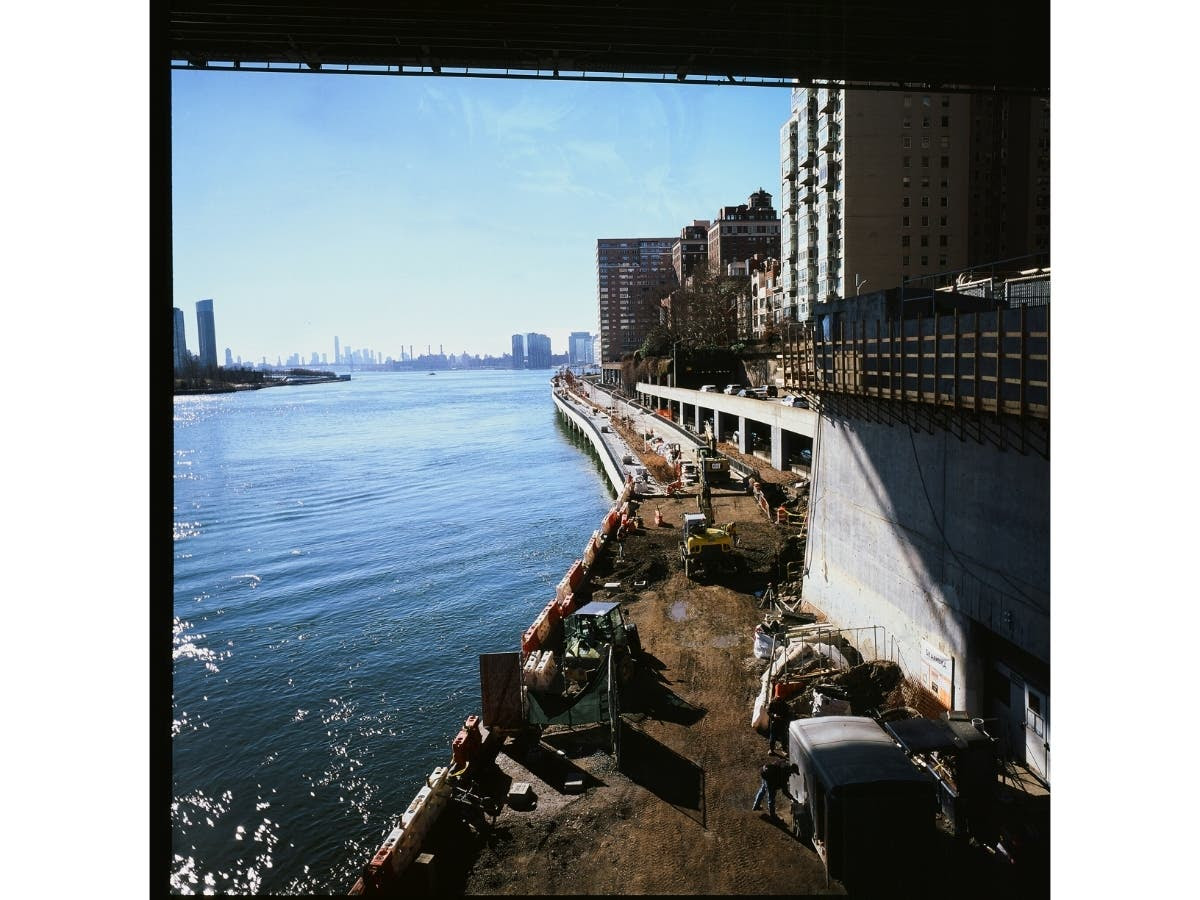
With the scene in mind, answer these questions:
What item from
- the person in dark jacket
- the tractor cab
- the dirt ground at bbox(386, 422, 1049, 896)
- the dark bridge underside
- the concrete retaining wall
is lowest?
the dirt ground at bbox(386, 422, 1049, 896)

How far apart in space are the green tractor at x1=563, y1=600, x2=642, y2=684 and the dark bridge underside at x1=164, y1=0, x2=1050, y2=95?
13.3 metres

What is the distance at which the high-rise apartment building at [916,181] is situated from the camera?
61.0 meters

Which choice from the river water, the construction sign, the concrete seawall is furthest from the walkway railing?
the concrete seawall

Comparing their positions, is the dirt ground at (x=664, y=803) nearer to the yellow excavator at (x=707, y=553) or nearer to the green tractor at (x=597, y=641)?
the green tractor at (x=597, y=641)

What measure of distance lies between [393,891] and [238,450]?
96071mm

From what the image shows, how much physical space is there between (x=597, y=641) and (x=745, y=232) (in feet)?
418

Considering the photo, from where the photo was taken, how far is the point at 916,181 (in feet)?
203

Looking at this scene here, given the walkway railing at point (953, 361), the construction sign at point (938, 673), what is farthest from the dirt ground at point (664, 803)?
the walkway railing at point (953, 361)

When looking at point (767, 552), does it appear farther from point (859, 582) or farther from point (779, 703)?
point (779, 703)

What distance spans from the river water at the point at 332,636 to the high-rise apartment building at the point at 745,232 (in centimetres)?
7538

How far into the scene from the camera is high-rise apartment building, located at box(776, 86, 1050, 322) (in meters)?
61.0

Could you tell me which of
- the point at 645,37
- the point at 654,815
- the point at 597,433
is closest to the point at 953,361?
the point at 654,815

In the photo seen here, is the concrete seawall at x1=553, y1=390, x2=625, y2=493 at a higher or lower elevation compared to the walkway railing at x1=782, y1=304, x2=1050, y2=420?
lower

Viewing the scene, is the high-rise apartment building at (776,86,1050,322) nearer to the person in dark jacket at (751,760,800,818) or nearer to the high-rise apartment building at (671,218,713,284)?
the person in dark jacket at (751,760,800,818)
